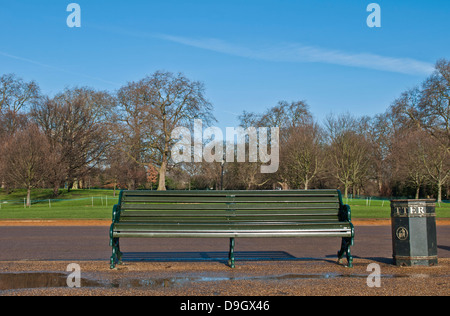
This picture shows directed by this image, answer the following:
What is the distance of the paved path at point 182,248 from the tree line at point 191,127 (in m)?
30.2

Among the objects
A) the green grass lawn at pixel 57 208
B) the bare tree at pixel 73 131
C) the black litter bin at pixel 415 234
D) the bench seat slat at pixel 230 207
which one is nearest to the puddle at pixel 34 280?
the bench seat slat at pixel 230 207

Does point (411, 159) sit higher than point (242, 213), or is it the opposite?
point (411, 159)

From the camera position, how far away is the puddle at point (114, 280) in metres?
5.75

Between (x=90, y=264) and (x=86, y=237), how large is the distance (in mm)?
5804

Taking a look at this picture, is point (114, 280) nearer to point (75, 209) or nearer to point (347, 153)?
point (75, 209)

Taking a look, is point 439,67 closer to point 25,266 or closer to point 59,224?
point 59,224

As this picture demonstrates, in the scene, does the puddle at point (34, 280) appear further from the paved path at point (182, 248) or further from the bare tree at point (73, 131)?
the bare tree at point (73, 131)

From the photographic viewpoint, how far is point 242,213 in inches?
295

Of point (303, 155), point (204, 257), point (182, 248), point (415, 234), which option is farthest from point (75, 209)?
point (303, 155)

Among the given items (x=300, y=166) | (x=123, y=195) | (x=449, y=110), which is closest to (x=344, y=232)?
(x=123, y=195)

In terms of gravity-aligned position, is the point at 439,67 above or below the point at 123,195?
above

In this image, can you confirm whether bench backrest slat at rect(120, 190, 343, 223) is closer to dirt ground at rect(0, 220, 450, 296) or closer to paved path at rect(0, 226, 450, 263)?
dirt ground at rect(0, 220, 450, 296)

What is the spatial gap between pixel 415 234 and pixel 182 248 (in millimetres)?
5294

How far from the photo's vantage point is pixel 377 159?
6188 centimetres
